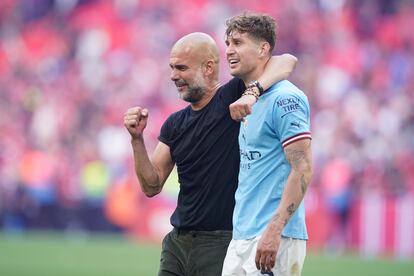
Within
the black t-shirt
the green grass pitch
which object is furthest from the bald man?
the green grass pitch

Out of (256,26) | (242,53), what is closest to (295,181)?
(242,53)

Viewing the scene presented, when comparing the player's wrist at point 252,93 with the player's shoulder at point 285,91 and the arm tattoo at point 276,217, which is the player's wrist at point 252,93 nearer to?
the player's shoulder at point 285,91

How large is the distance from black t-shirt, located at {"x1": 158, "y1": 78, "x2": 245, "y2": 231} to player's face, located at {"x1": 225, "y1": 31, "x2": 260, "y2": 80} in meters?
0.49

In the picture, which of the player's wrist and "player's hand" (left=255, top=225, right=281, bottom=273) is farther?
the player's wrist

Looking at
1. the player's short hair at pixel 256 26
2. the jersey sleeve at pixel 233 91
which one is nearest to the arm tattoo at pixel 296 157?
the player's short hair at pixel 256 26

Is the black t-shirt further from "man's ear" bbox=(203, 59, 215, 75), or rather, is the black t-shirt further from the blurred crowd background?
the blurred crowd background

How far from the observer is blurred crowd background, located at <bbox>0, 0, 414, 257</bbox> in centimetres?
1855

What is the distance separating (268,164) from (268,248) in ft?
1.92

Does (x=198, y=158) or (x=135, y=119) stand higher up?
(x=135, y=119)

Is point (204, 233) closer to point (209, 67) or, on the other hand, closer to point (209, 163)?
point (209, 163)

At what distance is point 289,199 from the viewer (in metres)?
5.82

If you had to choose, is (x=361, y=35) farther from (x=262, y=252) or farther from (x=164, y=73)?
(x=262, y=252)

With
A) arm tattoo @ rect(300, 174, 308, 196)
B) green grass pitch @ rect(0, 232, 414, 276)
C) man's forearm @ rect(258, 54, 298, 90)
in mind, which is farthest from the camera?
green grass pitch @ rect(0, 232, 414, 276)

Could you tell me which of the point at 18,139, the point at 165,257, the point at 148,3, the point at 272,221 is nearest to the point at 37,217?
the point at 18,139
